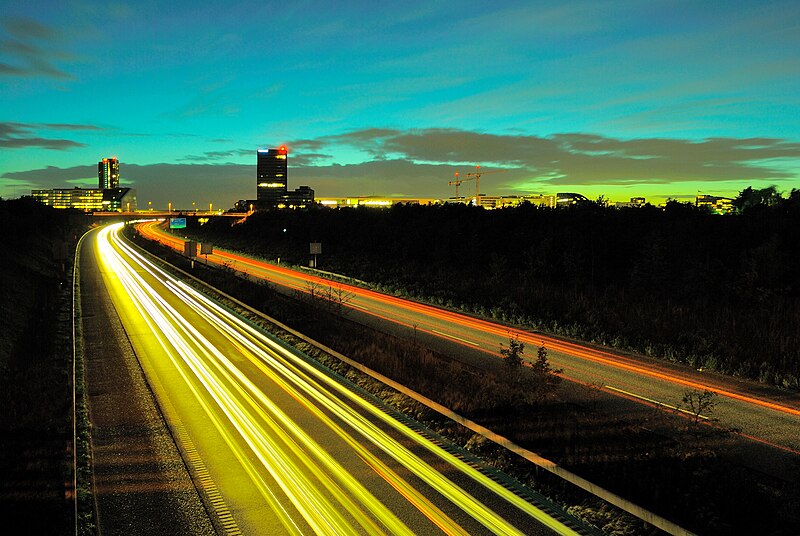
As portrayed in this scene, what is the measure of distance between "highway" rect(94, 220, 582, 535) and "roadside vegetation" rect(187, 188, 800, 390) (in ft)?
36.6

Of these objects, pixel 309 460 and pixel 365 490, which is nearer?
pixel 365 490

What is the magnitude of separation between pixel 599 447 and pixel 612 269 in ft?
161

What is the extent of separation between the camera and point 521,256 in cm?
5762

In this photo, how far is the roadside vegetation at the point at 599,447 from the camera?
6.97 metres

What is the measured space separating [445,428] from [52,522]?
6.37 meters

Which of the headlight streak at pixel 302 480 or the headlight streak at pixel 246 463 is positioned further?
the headlight streak at pixel 246 463

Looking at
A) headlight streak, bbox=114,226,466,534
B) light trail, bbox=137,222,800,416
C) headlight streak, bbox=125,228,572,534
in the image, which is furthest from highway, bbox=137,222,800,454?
headlight streak, bbox=114,226,466,534

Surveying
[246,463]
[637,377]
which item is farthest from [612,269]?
[246,463]

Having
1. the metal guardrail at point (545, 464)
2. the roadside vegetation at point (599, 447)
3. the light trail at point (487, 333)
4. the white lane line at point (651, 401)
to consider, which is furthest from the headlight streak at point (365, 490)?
the light trail at point (487, 333)

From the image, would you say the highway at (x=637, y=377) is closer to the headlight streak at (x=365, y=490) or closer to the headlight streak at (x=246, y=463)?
the headlight streak at (x=365, y=490)

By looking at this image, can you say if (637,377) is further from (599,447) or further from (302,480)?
(302,480)

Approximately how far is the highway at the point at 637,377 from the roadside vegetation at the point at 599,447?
3.87 ft

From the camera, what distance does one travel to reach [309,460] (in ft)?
29.7

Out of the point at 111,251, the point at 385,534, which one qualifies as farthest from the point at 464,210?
the point at 385,534
